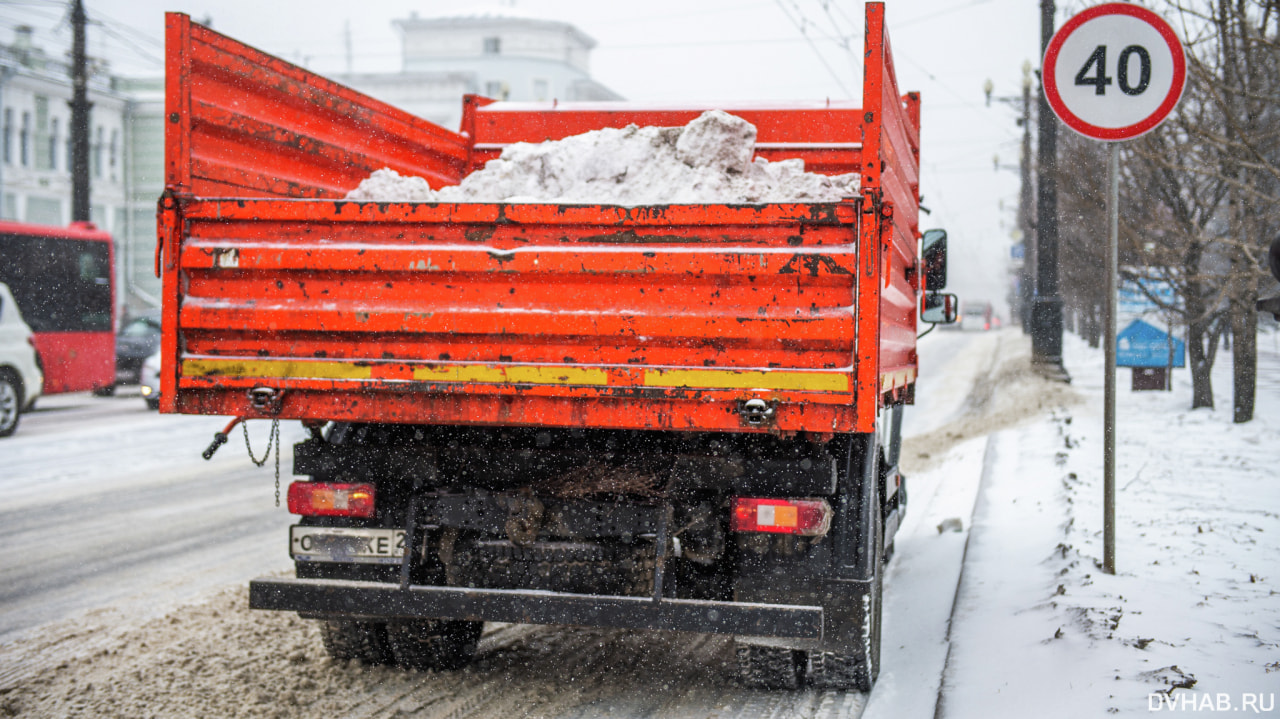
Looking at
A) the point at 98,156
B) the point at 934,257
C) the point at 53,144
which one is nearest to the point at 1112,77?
the point at 934,257

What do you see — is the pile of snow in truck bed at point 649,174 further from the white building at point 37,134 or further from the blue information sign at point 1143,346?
the white building at point 37,134

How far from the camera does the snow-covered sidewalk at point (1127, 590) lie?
3.76 m

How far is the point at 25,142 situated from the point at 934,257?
40.8 meters

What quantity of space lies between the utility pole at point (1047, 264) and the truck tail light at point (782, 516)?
14187mm


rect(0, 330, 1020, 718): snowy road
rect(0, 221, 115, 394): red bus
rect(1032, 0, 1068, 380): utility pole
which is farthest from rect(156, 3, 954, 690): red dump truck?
rect(0, 221, 115, 394): red bus

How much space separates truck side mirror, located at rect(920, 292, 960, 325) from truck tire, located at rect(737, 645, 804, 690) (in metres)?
2.59

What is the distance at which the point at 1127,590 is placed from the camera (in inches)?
191

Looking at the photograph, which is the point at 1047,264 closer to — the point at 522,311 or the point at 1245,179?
the point at 1245,179

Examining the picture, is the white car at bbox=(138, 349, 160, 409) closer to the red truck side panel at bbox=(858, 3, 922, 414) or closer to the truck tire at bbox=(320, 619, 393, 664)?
the truck tire at bbox=(320, 619, 393, 664)

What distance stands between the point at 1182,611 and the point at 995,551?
183 centimetres

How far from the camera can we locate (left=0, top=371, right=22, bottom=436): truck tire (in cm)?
1388

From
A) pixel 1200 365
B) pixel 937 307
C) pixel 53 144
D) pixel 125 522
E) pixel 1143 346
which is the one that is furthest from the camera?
pixel 53 144

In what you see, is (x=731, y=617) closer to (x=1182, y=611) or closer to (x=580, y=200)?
(x=580, y=200)

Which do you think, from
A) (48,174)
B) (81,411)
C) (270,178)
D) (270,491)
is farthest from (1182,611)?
(48,174)
